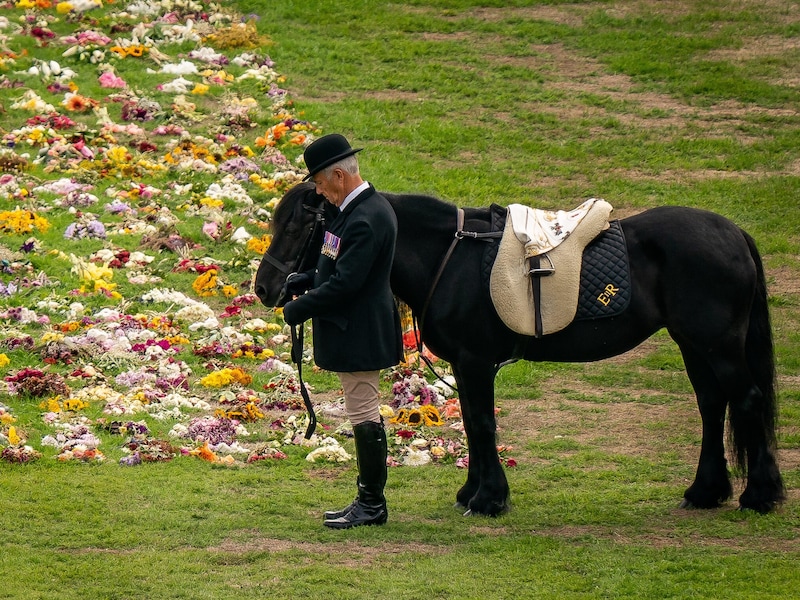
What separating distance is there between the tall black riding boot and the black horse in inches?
26.3

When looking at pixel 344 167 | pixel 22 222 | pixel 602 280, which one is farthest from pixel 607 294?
pixel 22 222

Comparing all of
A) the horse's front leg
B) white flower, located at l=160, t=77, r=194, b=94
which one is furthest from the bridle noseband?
white flower, located at l=160, t=77, r=194, b=94

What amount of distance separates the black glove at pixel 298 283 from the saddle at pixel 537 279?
1.15 metres

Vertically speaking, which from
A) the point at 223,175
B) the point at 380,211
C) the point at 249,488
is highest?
the point at 380,211

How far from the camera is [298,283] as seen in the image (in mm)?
7648

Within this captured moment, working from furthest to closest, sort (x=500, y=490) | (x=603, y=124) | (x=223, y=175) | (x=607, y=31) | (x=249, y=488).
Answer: (x=607, y=31) < (x=603, y=124) < (x=223, y=175) < (x=249, y=488) < (x=500, y=490)

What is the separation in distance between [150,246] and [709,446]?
7.52 m

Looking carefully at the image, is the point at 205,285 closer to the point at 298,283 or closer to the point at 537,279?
the point at 298,283

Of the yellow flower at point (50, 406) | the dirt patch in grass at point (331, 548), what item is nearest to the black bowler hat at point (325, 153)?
the dirt patch in grass at point (331, 548)

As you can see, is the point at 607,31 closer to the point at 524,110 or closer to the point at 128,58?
the point at 524,110

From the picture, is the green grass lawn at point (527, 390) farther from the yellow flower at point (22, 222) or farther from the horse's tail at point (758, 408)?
the horse's tail at point (758, 408)

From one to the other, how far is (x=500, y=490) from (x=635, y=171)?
9.33m

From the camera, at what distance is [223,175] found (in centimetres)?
1562

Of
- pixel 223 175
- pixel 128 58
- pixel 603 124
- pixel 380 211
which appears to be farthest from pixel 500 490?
pixel 128 58
